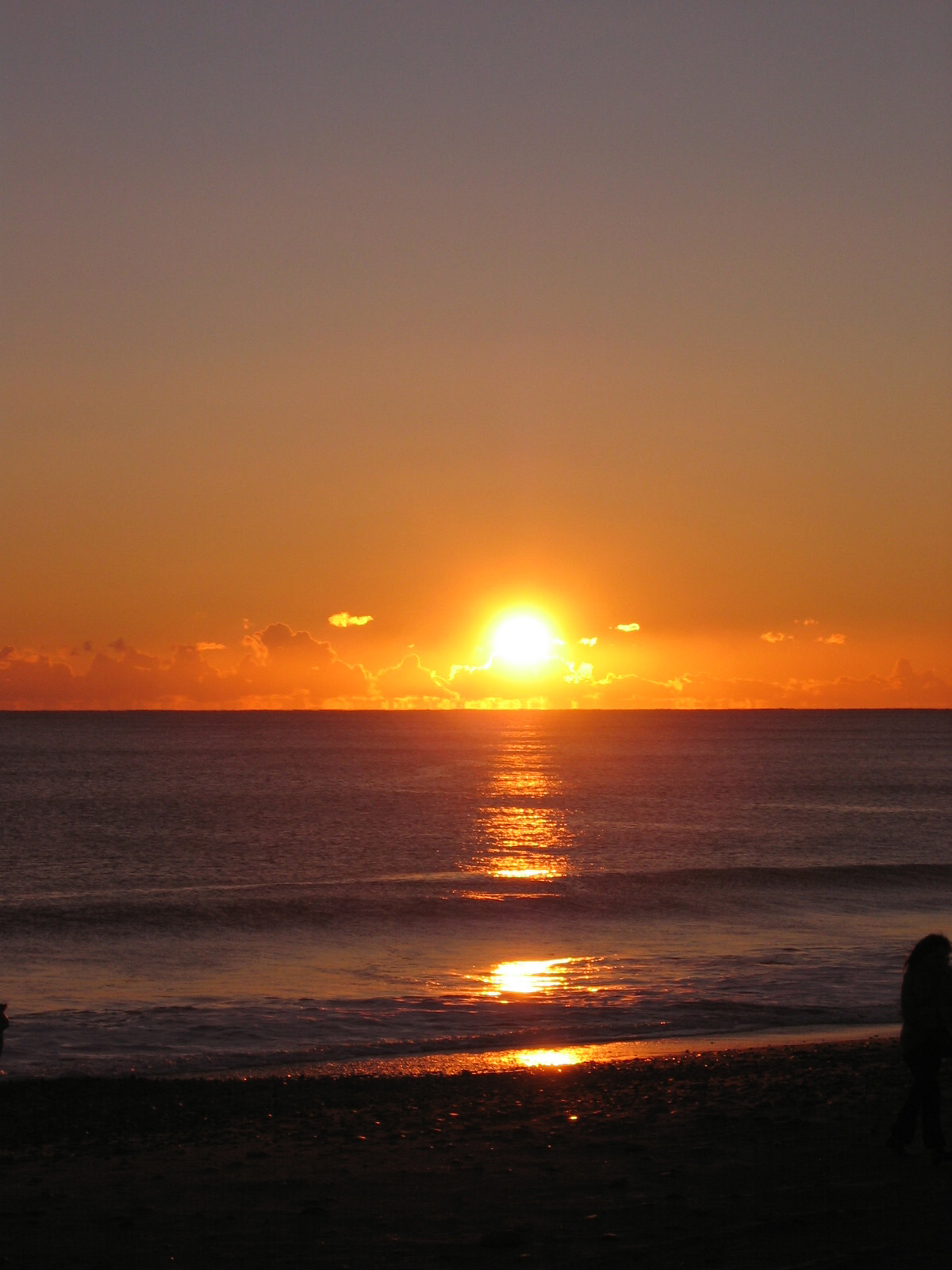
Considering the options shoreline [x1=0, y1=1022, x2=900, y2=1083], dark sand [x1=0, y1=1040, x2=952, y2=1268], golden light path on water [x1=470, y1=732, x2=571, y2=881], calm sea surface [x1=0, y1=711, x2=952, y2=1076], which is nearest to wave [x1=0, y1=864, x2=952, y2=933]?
calm sea surface [x1=0, y1=711, x2=952, y2=1076]

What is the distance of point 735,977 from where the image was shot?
2255cm

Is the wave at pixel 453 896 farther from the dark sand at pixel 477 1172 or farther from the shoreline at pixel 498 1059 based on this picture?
the dark sand at pixel 477 1172

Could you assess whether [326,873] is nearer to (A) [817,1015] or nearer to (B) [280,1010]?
(B) [280,1010]

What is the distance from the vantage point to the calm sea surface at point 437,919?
18453 mm

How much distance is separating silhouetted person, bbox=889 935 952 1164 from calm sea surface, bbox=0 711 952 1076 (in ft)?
25.2

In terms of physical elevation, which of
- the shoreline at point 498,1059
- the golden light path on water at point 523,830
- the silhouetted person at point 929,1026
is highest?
the silhouetted person at point 929,1026

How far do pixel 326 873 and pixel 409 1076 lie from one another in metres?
29.4

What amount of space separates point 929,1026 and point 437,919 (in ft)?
75.0

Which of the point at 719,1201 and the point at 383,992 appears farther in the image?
the point at 383,992

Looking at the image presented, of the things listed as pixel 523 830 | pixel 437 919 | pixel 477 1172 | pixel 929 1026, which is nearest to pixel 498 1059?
pixel 477 1172

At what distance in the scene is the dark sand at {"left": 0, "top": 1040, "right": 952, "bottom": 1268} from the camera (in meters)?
8.30

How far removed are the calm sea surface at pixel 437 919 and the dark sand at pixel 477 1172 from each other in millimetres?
2990

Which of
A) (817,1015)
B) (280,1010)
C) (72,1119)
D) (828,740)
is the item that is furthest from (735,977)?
(828,740)

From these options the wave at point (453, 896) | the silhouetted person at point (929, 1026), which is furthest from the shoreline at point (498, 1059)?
the wave at point (453, 896)
